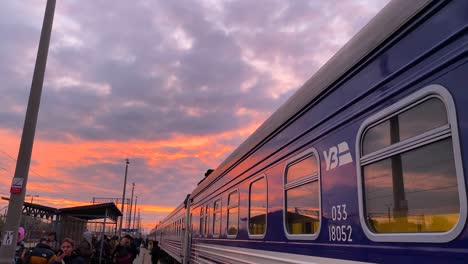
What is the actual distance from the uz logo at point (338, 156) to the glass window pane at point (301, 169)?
0.25 metres

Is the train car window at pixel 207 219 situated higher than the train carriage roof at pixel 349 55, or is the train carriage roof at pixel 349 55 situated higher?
the train carriage roof at pixel 349 55

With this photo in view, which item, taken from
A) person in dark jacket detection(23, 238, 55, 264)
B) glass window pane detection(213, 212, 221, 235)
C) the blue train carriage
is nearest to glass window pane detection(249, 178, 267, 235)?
glass window pane detection(213, 212, 221, 235)

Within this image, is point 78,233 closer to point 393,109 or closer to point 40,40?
point 40,40

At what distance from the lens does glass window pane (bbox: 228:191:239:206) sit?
20.8ft

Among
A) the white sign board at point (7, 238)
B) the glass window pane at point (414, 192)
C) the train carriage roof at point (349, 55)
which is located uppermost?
the train carriage roof at point (349, 55)

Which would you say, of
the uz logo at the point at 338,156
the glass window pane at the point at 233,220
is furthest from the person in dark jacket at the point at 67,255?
the uz logo at the point at 338,156

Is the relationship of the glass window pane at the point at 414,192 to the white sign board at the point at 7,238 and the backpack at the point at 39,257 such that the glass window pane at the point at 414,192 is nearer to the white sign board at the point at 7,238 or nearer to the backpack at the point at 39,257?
the backpack at the point at 39,257

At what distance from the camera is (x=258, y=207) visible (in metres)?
5.10

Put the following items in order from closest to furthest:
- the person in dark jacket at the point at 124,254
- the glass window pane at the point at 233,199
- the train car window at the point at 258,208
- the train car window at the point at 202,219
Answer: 1. the train car window at the point at 258,208
2. the glass window pane at the point at 233,199
3. the train car window at the point at 202,219
4. the person in dark jacket at the point at 124,254

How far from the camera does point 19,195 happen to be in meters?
7.15

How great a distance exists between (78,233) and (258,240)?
1554cm

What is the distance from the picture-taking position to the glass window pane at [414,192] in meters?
2.19

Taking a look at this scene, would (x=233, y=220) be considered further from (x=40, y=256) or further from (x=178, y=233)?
(x=178, y=233)

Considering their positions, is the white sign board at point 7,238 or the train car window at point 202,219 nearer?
the white sign board at point 7,238
